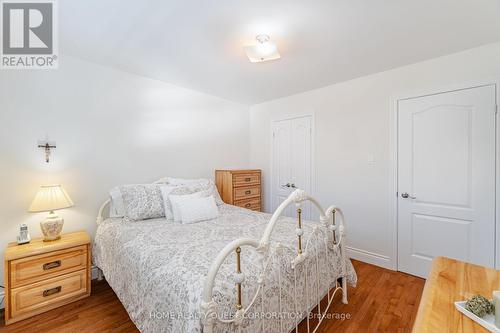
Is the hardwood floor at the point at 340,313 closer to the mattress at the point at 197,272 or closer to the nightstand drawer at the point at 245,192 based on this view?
the mattress at the point at 197,272

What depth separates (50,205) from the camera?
1916mm

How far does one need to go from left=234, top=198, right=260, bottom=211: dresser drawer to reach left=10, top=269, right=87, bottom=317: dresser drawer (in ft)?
6.44

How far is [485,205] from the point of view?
2059mm

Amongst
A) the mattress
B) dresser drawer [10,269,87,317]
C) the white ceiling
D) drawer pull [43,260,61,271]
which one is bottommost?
dresser drawer [10,269,87,317]

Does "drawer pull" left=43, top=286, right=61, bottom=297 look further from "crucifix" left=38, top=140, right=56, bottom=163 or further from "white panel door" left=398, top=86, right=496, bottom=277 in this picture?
"white panel door" left=398, top=86, right=496, bottom=277

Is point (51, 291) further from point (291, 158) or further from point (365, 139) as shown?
point (365, 139)

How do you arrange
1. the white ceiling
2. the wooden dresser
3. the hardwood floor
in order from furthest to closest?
the wooden dresser, the hardwood floor, the white ceiling

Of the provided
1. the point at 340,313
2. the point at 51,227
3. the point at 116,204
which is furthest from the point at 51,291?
the point at 340,313

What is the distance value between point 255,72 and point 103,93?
1.76m

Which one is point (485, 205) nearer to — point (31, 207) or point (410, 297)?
point (410, 297)

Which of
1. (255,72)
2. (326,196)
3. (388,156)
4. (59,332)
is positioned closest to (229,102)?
(255,72)

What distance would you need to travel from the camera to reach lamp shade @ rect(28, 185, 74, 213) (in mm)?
1880

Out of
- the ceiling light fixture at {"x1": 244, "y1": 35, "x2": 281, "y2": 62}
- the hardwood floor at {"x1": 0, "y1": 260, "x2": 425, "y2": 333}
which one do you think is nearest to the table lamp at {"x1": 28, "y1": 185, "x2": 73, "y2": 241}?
the hardwood floor at {"x1": 0, "y1": 260, "x2": 425, "y2": 333}

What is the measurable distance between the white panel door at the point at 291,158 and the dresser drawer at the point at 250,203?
354mm
